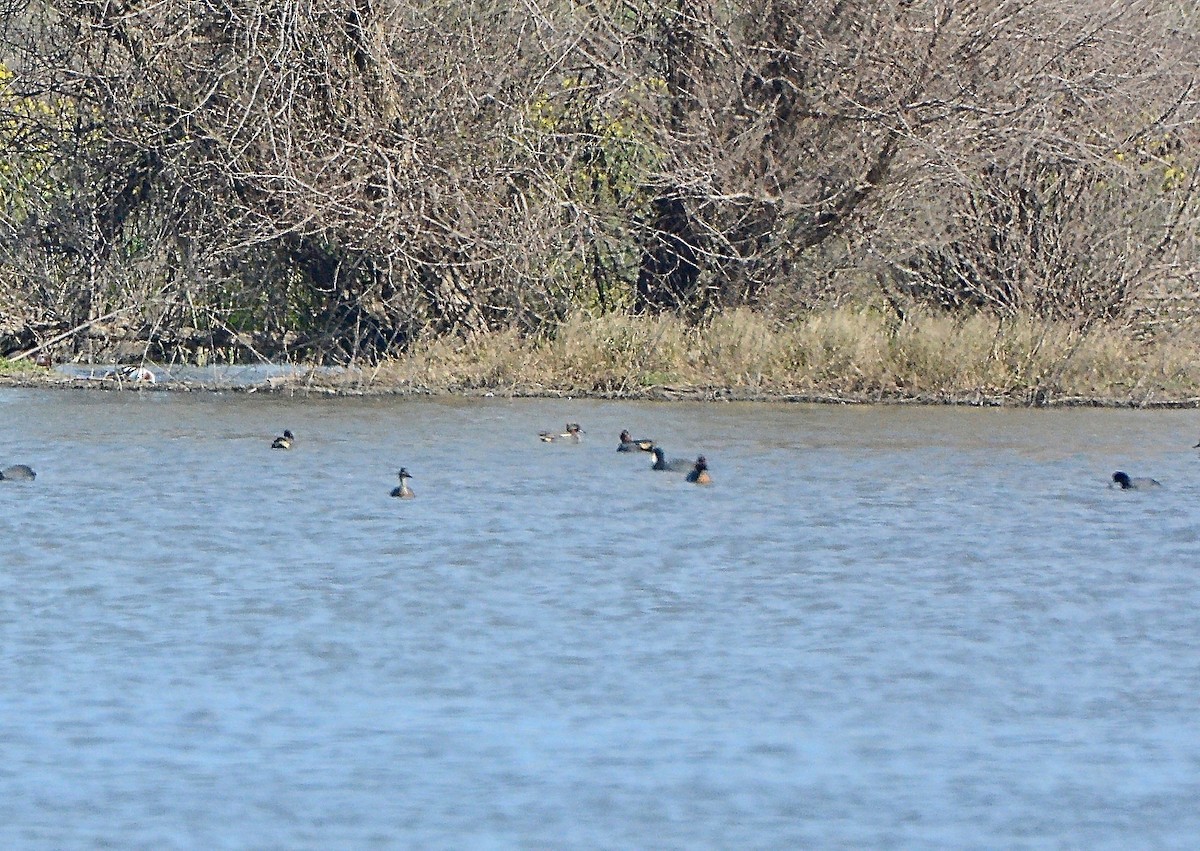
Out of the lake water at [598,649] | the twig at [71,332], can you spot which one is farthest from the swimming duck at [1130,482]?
the twig at [71,332]

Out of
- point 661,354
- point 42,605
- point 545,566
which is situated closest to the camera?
point 42,605

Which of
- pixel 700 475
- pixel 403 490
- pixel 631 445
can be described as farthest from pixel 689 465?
pixel 403 490

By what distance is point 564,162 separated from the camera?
23.6 m

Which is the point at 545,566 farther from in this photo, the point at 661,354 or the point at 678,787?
the point at 661,354

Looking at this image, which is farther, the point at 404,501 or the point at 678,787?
the point at 404,501

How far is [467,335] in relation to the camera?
77.5 ft

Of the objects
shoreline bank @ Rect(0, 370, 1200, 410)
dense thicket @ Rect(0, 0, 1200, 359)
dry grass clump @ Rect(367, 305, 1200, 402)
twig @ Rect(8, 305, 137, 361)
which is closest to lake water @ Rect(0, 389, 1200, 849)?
shoreline bank @ Rect(0, 370, 1200, 410)

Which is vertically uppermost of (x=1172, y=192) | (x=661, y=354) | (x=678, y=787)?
(x=1172, y=192)

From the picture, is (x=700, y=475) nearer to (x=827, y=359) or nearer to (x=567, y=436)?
(x=567, y=436)

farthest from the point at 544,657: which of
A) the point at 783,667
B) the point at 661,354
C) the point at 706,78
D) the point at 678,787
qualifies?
the point at 706,78

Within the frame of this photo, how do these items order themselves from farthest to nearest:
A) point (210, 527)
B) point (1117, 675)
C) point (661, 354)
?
1. point (661, 354)
2. point (210, 527)
3. point (1117, 675)

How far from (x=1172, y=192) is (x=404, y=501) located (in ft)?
38.7

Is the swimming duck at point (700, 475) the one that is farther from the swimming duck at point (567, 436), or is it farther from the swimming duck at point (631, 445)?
the swimming duck at point (567, 436)

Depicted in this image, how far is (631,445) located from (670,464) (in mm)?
1362
